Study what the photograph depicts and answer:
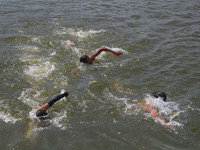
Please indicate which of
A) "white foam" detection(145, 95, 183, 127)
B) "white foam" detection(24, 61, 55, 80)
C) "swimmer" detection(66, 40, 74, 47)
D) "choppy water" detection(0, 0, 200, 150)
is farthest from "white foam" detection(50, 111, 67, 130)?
"swimmer" detection(66, 40, 74, 47)

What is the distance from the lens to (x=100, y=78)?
7367 mm

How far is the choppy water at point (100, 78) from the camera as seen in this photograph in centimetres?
510

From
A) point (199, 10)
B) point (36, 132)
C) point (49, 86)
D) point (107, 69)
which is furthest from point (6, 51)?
point (199, 10)

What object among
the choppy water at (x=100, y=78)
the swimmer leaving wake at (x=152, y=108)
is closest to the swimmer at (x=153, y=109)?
the swimmer leaving wake at (x=152, y=108)

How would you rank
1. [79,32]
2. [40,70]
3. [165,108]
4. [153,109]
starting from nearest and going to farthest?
[153,109]
[165,108]
[40,70]
[79,32]

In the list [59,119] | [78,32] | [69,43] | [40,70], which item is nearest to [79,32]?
[78,32]

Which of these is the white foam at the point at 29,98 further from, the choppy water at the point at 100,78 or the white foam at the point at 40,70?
the white foam at the point at 40,70

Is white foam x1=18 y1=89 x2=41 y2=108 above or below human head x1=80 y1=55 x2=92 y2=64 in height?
below

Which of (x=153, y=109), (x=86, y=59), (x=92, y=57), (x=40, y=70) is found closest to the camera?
(x=153, y=109)

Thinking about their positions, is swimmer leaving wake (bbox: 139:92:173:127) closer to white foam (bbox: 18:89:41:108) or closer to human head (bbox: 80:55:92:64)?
human head (bbox: 80:55:92:64)

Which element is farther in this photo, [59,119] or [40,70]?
[40,70]

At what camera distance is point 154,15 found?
13.2 meters

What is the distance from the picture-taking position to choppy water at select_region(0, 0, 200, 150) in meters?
5.10

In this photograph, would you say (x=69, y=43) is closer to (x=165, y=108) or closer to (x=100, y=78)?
(x=100, y=78)
